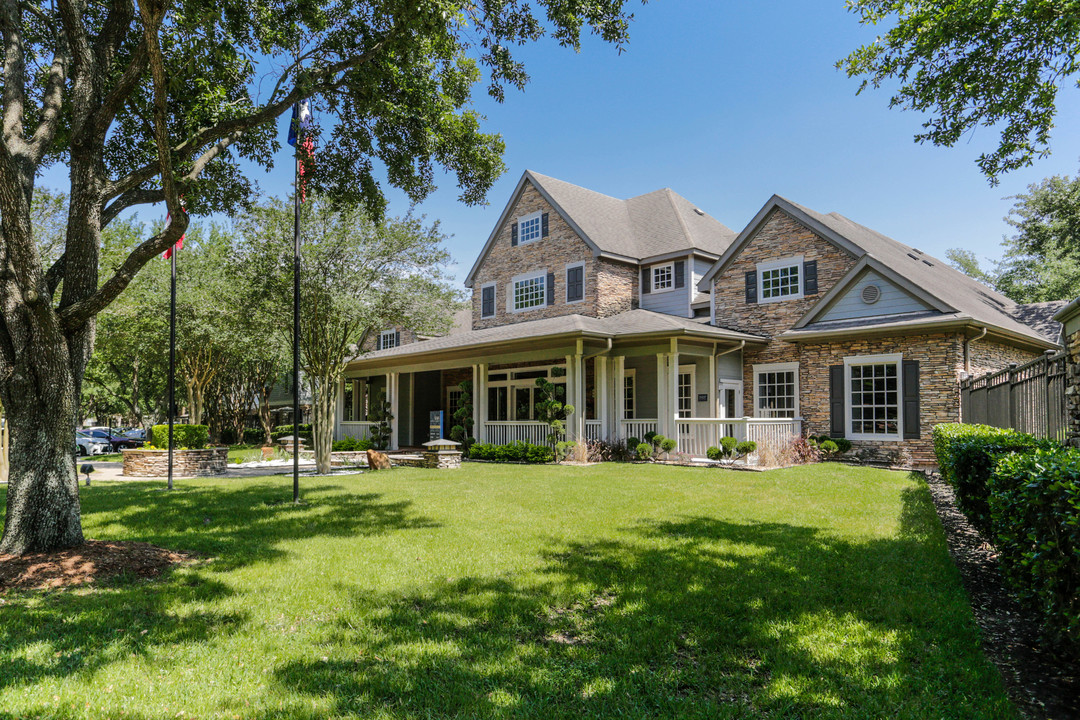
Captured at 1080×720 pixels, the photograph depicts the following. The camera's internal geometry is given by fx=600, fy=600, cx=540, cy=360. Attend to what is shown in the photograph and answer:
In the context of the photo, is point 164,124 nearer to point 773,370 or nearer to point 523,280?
point 773,370

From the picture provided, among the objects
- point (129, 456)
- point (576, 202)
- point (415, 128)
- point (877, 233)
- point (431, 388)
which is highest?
point (576, 202)

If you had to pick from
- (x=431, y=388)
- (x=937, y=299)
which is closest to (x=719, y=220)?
(x=937, y=299)

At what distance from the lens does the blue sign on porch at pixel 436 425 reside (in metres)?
21.9

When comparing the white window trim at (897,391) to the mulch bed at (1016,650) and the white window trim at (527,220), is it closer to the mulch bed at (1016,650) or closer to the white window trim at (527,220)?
the mulch bed at (1016,650)

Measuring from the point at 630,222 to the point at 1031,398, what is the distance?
17.5 metres

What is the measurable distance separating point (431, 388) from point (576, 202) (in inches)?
368

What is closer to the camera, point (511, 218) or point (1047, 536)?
point (1047, 536)

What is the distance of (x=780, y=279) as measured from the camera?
57.8 feet

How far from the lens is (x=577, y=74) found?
12.5 metres

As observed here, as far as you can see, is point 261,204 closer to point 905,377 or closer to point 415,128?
point 415,128

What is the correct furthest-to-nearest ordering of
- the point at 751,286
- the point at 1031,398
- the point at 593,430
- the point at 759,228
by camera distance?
the point at 751,286
the point at 759,228
the point at 593,430
the point at 1031,398

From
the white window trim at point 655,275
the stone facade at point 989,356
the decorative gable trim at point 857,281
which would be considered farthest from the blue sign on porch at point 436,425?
the stone facade at point 989,356

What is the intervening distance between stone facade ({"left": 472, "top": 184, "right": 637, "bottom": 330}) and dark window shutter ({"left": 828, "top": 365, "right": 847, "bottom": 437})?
7244 millimetres

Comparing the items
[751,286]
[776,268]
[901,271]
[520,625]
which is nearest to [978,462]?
[520,625]
